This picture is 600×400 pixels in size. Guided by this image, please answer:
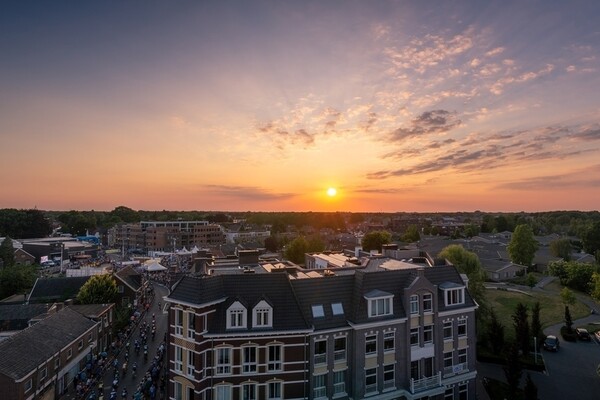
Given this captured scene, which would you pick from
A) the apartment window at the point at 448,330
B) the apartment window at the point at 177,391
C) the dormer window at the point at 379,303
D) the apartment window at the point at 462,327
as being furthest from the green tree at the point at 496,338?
the apartment window at the point at 177,391

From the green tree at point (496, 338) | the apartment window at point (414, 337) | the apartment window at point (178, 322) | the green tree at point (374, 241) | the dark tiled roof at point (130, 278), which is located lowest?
the green tree at point (496, 338)

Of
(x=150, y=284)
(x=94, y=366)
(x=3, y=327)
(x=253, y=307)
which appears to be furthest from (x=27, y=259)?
(x=253, y=307)

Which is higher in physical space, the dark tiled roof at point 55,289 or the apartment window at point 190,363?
the apartment window at point 190,363

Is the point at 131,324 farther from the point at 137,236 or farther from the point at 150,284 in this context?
the point at 137,236

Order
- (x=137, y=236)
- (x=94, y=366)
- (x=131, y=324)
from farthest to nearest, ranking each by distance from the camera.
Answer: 1. (x=137, y=236)
2. (x=131, y=324)
3. (x=94, y=366)

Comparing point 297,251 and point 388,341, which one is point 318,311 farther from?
point 297,251

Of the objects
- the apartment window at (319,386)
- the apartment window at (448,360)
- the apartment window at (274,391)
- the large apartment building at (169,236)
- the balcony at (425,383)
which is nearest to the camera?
the apartment window at (274,391)

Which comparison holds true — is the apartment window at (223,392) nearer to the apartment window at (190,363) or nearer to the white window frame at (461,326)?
the apartment window at (190,363)

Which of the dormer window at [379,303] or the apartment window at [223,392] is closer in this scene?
the apartment window at [223,392]
